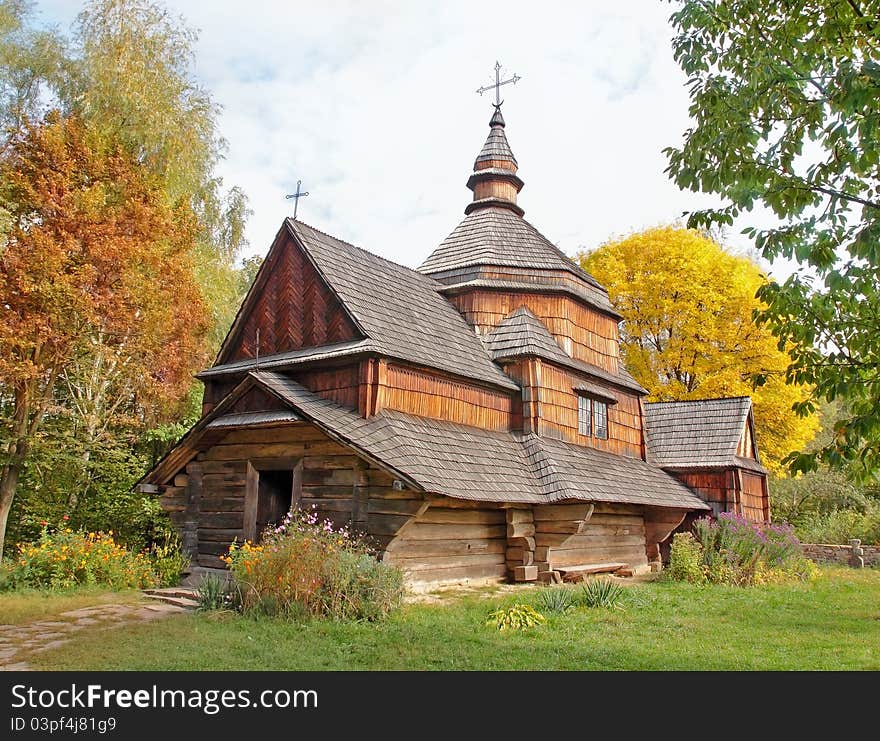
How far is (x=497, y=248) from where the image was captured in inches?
745

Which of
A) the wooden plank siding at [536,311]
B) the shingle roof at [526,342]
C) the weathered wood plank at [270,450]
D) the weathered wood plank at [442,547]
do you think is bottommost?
the weathered wood plank at [442,547]

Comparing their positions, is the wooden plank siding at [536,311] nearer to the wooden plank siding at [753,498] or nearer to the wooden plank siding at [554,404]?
the wooden plank siding at [554,404]

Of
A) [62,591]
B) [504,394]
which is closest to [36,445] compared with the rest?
[62,591]

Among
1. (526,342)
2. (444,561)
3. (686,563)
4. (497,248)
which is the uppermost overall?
(497,248)

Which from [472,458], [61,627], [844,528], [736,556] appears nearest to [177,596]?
[61,627]

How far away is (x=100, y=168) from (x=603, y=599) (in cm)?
1389

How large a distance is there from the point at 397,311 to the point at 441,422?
8.76 feet

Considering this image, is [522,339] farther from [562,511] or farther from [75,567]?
[75,567]

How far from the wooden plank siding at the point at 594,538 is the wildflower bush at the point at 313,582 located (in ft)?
15.9

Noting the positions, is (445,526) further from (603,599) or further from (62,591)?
(62,591)

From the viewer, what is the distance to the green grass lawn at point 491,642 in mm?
7348

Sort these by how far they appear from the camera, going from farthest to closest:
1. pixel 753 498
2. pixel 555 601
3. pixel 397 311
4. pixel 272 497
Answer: pixel 753 498 < pixel 397 311 < pixel 272 497 < pixel 555 601

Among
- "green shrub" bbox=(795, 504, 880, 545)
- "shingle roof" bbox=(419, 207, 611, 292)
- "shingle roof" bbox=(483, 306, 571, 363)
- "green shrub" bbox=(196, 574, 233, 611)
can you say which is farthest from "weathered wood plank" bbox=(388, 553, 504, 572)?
"green shrub" bbox=(795, 504, 880, 545)

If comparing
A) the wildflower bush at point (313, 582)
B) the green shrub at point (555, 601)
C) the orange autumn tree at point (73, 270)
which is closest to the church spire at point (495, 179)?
the orange autumn tree at point (73, 270)
